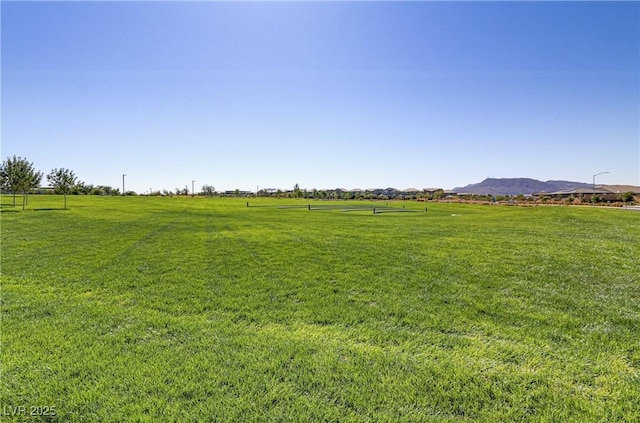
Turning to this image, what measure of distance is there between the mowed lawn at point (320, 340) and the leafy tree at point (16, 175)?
27808 mm

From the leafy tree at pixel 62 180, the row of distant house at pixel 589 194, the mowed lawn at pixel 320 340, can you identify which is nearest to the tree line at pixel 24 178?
the leafy tree at pixel 62 180

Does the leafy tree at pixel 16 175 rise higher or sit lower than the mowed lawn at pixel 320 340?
higher

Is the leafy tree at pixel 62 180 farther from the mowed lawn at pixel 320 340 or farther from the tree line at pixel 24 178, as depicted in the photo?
the mowed lawn at pixel 320 340

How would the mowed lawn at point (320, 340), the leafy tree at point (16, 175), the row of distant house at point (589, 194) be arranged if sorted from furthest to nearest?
1. the row of distant house at point (589, 194)
2. the leafy tree at point (16, 175)
3. the mowed lawn at point (320, 340)

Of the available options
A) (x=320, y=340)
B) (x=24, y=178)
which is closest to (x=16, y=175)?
(x=24, y=178)

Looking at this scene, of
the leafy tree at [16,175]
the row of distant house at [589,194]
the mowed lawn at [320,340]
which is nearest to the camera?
the mowed lawn at [320,340]

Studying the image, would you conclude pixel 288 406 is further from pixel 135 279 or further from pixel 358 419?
pixel 135 279

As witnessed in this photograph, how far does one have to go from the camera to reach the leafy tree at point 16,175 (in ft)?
94.7

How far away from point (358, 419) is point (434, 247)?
889 cm

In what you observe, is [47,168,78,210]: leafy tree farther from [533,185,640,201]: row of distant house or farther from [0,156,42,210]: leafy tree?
[533,185,640,201]: row of distant house

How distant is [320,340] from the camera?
165 inches

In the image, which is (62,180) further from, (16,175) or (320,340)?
(320,340)

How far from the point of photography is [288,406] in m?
2.92

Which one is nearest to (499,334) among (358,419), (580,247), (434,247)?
(358,419)
